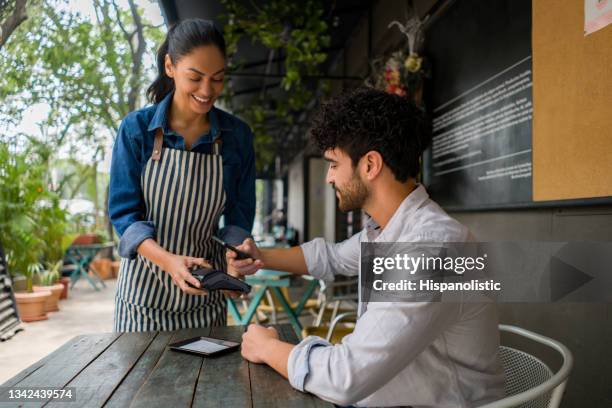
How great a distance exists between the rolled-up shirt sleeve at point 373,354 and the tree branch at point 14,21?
1263mm

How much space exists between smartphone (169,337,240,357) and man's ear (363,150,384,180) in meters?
0.59

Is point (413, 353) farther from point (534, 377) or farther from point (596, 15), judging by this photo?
point (596, 15)

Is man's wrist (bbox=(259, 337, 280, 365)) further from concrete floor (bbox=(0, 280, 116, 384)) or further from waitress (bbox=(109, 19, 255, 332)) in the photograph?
concrete floor (bbox=(0, 280, 116, 384))

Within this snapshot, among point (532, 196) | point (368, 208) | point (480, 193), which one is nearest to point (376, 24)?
point (480, 193)

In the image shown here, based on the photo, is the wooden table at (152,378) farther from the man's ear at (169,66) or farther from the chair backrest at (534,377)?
the man's ear at (169,66)

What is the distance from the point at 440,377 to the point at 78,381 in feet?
2.63

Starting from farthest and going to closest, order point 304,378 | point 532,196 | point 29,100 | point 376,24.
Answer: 1. point 376,24
2. point 532,196
3. point 29,100
4. point 304,378

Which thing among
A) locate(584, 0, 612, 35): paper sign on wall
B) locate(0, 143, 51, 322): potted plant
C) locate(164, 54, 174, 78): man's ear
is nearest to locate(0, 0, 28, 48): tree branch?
locate(0, 143, 51, 322): potted plant

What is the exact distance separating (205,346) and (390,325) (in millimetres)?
583

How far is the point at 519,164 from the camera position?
90.2 inches

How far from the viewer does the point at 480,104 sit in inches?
106

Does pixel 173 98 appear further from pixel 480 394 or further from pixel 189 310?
pixel 480 394

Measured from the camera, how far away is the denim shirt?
1.56m

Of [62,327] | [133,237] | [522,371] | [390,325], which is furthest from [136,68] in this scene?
[62,327]
